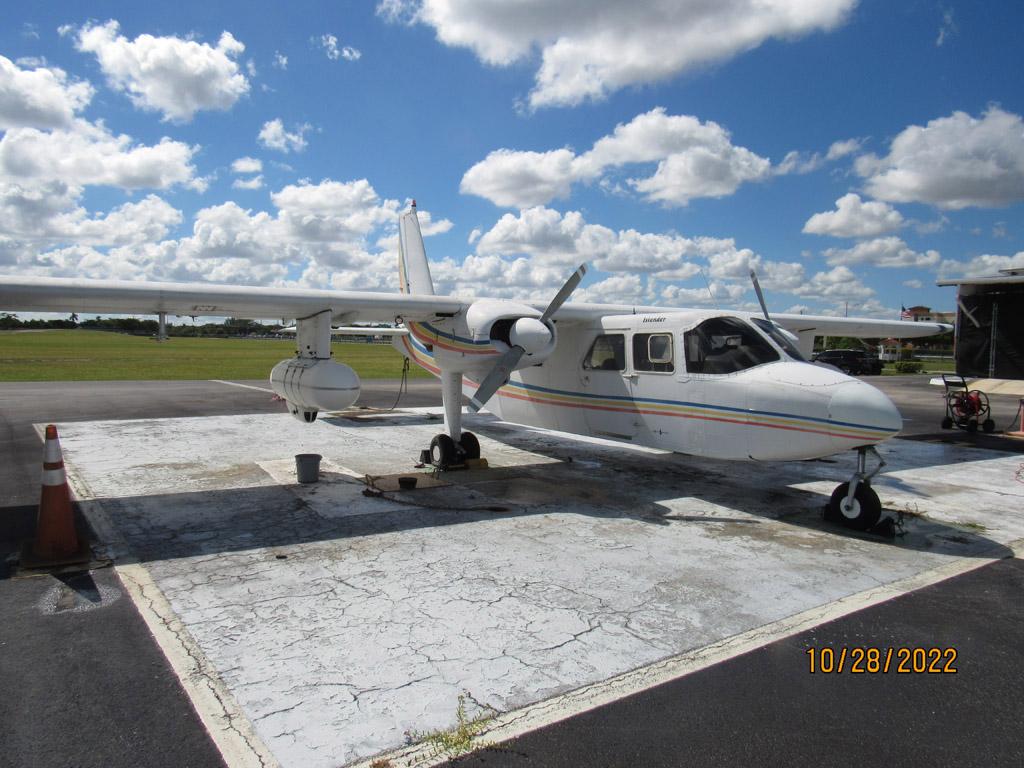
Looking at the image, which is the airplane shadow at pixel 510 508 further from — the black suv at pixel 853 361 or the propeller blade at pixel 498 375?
the black suv at pixel 853 361

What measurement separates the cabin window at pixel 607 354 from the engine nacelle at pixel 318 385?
3582 mm

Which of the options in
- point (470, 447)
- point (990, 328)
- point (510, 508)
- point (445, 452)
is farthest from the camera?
point (990, 328)

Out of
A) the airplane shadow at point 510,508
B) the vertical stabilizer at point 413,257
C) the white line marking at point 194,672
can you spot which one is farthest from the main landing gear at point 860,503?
the vertical stabilizer at point 413,257

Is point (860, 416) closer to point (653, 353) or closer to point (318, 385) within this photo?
point (653, 353)

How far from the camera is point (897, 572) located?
5812mm

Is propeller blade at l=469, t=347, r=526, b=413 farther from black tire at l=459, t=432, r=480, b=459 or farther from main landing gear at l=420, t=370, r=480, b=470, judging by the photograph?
black tire at l=459, t=432, r=480, b=459

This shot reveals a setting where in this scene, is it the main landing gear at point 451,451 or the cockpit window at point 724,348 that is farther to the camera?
the main landing gear at point 451,451

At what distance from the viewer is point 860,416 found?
263 inches

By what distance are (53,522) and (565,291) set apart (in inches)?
258

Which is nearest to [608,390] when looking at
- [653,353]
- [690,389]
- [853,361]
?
[653,353]

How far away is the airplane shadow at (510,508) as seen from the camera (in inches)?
264

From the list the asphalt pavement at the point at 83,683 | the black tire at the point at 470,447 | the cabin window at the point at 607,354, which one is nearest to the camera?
the asphalt pavement at the point at 83,683

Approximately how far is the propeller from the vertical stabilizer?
196 inches
